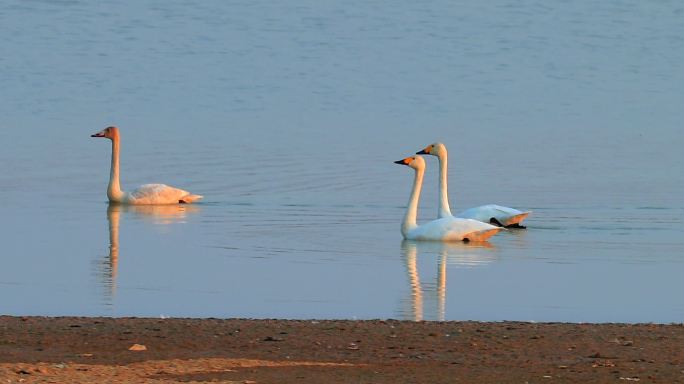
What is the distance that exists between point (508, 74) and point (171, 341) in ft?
78.6

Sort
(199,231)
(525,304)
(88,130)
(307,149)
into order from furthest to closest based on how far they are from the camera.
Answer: (88,130) < (307,149) < (199,231) < (525,304)

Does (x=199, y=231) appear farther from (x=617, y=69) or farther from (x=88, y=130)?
(x=617, y=69)

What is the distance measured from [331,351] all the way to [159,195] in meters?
8.70

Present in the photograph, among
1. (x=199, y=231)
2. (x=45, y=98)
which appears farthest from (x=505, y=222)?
(x=45, y=98)

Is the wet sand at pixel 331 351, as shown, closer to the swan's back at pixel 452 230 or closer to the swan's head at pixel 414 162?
→ the swan's back at pixel 452 230

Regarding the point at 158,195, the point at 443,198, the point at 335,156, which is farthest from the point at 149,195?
the point at 335,156

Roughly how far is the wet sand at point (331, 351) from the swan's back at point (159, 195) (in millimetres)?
7432

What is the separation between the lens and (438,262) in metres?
12.9

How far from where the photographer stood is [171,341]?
845cm

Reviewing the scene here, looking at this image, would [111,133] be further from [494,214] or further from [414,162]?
[494,214]

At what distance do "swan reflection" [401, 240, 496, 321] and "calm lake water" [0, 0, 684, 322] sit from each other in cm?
3

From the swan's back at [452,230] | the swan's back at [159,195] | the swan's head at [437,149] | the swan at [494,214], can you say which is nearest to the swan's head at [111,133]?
the swan's back at [159,195]

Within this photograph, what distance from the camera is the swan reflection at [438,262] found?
10359mm

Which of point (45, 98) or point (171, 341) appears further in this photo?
point (45, 98)
